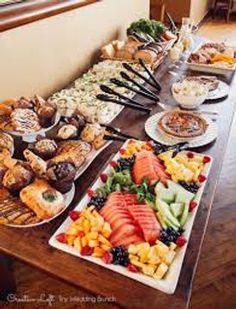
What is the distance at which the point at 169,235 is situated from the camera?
2.43 feet

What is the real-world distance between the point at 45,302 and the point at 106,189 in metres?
0.74

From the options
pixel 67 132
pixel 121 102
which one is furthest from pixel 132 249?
pixel 121 102

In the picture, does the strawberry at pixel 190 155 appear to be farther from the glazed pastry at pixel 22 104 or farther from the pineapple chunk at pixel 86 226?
the glazed pastry at pixel 22 104

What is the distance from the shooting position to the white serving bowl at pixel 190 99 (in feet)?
4.31

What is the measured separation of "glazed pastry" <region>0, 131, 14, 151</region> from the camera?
0.99 meters

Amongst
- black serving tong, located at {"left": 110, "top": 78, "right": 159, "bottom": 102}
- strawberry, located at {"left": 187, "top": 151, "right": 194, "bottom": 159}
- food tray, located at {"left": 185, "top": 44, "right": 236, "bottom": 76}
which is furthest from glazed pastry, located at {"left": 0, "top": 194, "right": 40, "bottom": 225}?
food tray, located at {"left": 185, "top": 44, "right": 236, "bottom": 76}

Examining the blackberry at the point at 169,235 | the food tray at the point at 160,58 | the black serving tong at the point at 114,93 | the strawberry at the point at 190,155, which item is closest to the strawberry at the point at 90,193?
the blackberry at the point at 169,235

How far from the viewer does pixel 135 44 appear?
Answer: 5.89 feet

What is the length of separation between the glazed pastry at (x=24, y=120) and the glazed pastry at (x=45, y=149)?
0.12 meters

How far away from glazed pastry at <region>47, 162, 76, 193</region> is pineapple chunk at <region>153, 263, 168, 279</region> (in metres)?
0.32

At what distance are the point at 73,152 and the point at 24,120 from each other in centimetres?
23


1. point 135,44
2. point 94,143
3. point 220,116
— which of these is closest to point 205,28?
point 135,44

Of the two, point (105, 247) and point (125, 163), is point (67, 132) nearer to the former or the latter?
point (125, 163)

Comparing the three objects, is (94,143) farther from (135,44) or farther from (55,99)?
(135,44)
